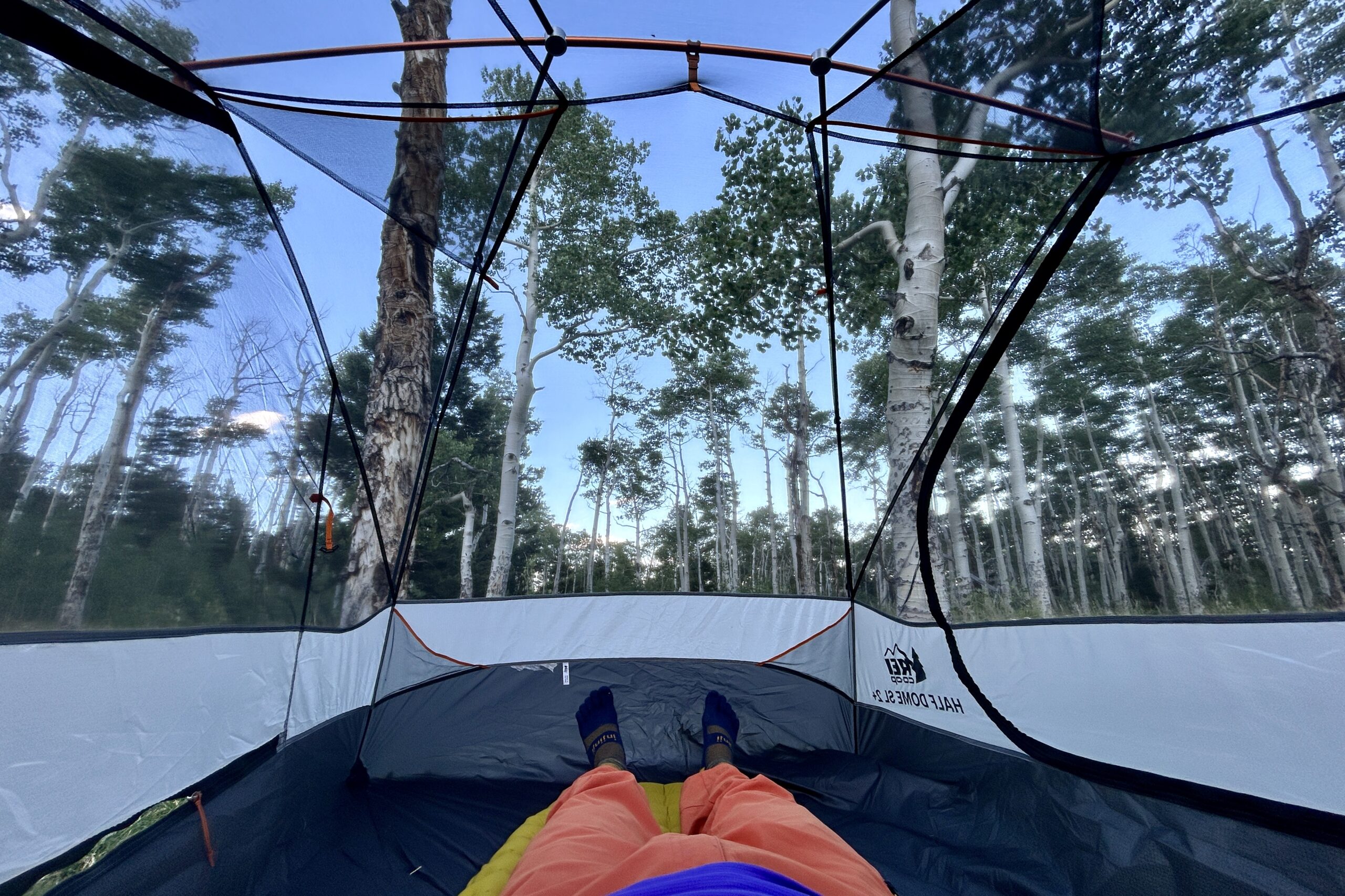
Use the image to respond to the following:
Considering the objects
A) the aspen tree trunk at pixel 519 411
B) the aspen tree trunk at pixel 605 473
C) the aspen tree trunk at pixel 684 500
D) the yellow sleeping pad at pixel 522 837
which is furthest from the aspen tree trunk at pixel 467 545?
the yellow sleeping pad at pixel 522 837

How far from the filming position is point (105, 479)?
95 cm

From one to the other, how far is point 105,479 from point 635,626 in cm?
175

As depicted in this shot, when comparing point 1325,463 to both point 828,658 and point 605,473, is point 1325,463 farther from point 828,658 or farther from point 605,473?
point 605,473

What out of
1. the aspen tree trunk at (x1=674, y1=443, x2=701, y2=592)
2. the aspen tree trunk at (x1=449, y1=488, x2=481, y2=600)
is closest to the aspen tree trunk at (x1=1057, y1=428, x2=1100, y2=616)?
the aspen tree trunk at (x1=674, y1=443, x2=701, y2=592)

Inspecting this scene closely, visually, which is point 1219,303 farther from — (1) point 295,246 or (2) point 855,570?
(1) point 295,246

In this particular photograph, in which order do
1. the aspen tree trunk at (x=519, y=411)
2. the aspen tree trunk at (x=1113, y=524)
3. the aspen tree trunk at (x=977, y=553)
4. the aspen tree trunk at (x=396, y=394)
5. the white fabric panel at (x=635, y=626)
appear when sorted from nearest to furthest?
the aspen tree trunk at (x=1113, y=524) < the aspen tree trunk at (x=396, y=394) < the white fabric panel at (x=635, y=626) < the aspen tree trunk at (x=977, y=553) < the aspen tree trunk at (x=519, y=411)

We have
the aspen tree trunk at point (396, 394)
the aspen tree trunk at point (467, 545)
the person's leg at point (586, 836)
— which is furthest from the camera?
the aspen tree trunk at point (467, 545)

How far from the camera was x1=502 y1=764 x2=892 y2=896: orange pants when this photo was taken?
84 cm

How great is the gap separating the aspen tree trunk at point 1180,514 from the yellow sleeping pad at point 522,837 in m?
1.10

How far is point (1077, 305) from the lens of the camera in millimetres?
1509

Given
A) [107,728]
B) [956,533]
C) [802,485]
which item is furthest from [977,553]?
[107,728]

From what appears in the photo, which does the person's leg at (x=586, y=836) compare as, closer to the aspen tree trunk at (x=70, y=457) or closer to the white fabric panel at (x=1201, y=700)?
the aspen tree trunk at (x=70, y=457)

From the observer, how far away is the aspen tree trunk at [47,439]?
798 millimetres

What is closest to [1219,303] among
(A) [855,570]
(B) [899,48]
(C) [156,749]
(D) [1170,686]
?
(D) [1170,686]
